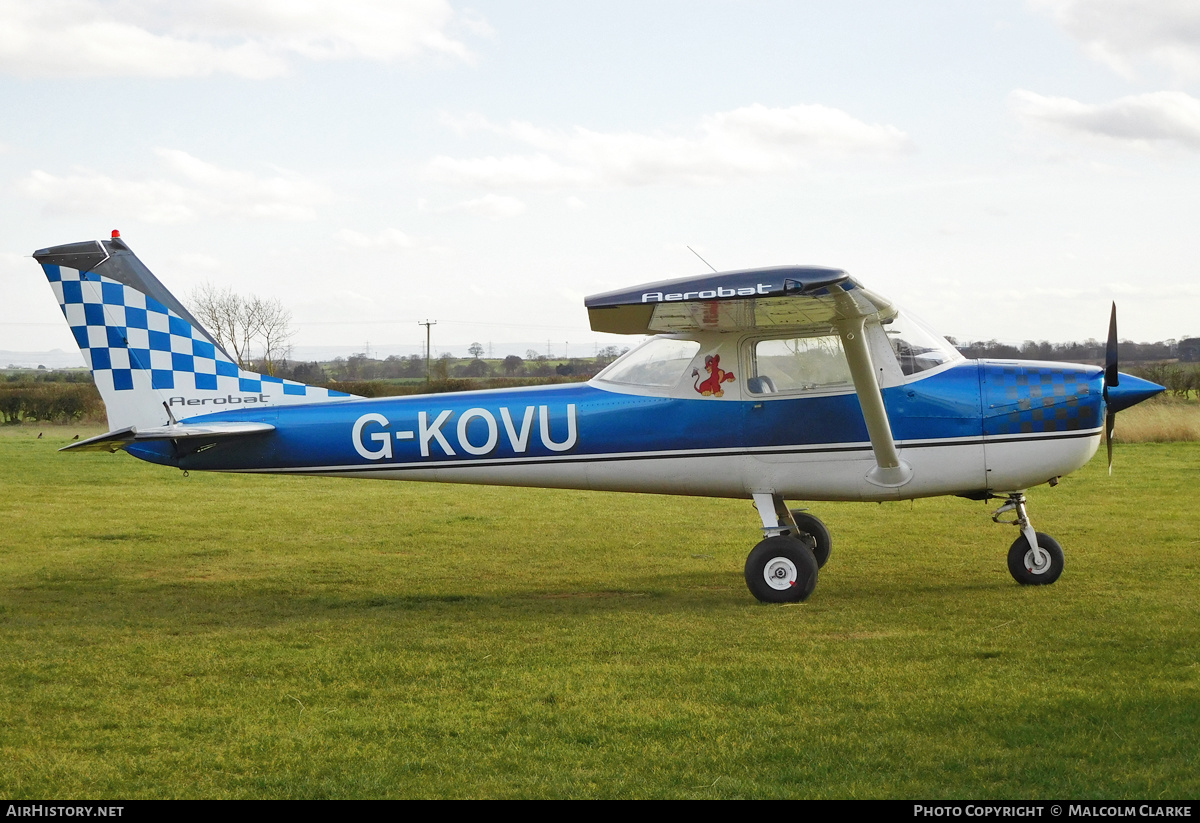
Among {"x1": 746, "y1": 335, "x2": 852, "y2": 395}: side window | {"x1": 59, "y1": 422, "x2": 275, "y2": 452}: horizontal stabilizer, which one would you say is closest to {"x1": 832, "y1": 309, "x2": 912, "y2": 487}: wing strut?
{"x1": 746, "y1": 335, "x2": 852, "y2": 395}: side window

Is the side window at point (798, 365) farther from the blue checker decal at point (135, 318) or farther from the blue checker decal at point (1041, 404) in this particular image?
the blue checker decal at point (135, 318)

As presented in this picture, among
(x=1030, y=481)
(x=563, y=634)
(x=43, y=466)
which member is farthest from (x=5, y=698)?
(x=43, y=466)

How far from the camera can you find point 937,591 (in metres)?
9.13

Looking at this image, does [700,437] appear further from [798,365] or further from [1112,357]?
[1112,357]

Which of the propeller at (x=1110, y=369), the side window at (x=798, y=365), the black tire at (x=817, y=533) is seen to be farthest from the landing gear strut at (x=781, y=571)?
the propeller at (x=1110, y=369)

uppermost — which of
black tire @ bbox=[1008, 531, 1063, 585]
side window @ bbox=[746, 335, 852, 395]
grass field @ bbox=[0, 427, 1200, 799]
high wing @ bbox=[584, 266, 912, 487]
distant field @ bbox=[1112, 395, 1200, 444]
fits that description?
high wing @ bbox=[584, 266, 912, 487]

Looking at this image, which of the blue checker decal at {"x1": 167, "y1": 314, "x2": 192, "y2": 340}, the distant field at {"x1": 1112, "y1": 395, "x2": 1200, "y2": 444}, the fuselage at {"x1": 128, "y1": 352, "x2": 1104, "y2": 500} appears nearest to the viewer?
the fuselage at {"x1": 128, "y1": 352, "x2": 1104, "y2": 500}

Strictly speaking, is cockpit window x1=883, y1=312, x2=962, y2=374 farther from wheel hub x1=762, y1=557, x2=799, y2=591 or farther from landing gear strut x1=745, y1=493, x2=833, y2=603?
wheel hub x1=762, y1=557, x2=799, y2=591

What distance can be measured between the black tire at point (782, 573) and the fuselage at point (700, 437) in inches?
24.5

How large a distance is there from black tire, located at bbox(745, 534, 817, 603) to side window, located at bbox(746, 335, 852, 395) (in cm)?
134

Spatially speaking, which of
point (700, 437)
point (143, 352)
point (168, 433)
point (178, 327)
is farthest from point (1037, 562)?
point (143, 352)

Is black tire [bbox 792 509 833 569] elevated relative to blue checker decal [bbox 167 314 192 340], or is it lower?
lower

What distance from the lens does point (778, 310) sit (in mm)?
8492

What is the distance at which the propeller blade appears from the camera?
28.5 feet
